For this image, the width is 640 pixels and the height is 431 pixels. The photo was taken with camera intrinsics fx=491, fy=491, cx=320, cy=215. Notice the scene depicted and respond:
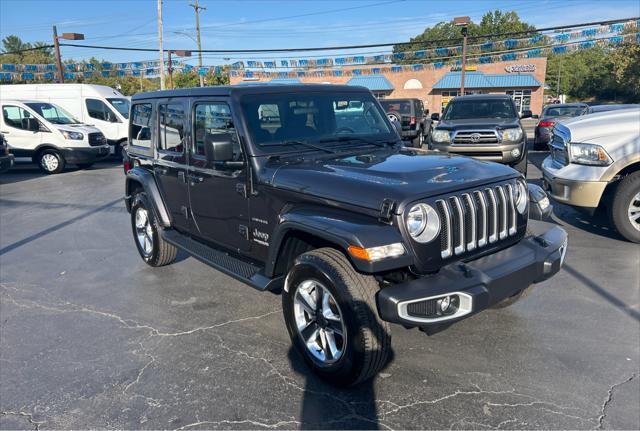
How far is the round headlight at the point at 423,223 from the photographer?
2959 millimetres

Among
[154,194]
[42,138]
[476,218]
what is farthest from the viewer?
[42,138]

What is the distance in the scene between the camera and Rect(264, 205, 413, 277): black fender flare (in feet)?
9.43

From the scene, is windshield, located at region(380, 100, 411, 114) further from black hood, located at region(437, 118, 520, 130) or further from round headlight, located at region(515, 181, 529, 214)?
round headlight, located at region(515, 181, 529, 214)

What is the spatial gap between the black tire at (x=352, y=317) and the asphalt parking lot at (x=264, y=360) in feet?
0.74

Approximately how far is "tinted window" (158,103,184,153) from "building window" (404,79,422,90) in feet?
162

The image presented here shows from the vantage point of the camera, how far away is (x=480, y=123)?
10.2 m

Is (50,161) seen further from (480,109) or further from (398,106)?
(398,106)

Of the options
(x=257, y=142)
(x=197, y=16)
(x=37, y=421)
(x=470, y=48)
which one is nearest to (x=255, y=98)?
(x=257, y=142)

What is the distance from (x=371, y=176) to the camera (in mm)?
3322

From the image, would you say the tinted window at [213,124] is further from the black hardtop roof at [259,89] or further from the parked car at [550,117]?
the parked car at [550,117]

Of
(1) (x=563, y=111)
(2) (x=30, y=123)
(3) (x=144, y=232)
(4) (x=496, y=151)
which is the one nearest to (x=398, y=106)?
(1) (x=563, y=111)

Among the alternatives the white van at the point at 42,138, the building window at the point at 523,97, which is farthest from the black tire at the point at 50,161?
the building window at the point at 523,97

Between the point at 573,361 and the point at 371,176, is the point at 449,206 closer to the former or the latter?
the point at 371,176

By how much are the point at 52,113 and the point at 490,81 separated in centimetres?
4257
